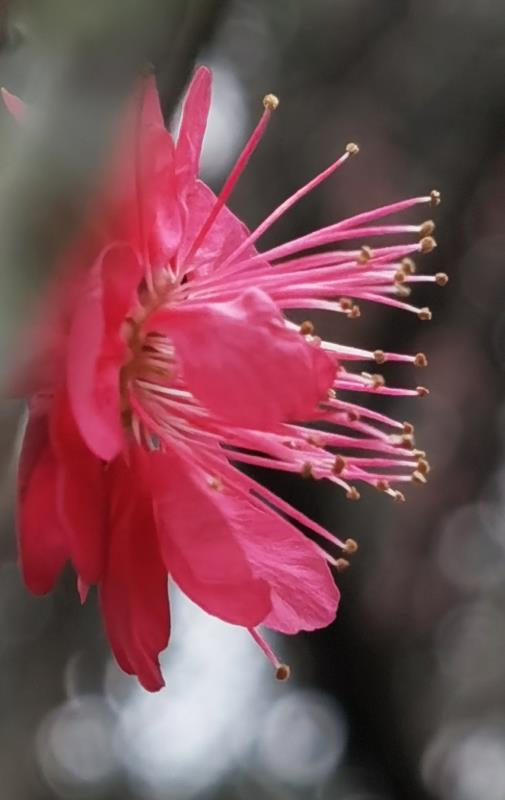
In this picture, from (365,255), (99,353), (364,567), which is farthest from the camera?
(364,567)

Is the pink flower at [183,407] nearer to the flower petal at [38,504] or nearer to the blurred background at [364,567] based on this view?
the flower petal at [38,504]

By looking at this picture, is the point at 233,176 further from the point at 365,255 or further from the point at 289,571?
the point at 289,571

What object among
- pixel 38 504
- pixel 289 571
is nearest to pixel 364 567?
pixel 289 571

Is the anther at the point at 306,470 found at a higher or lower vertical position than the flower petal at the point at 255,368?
lower

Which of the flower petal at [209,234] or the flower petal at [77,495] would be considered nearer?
the flower petal at [77,495]

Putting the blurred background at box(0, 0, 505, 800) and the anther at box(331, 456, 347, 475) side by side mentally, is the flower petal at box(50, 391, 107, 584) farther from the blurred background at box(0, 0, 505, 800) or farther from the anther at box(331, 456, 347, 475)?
the blurred background at box(0, 0, 505, 800)

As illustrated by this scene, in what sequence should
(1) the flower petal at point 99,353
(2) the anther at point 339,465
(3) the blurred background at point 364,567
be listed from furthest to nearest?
(3) the blurred background at point 364,567
(2) the anther at point 339,465
(1) the flower petal at point 99,353

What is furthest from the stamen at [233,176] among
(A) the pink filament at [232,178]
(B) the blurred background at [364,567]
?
(B) the blurred background at [364,567]
